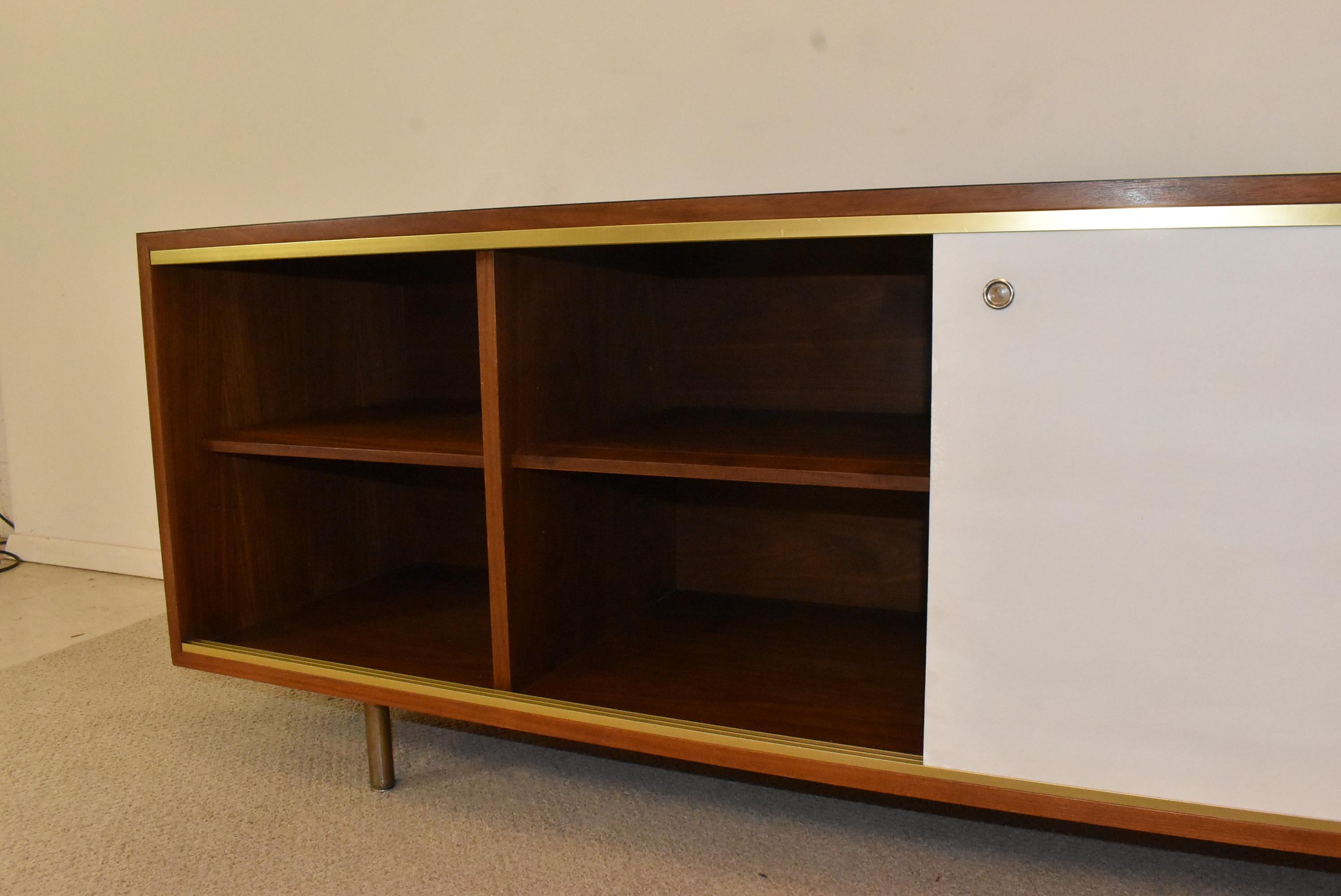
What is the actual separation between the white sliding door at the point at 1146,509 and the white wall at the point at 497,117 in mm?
719

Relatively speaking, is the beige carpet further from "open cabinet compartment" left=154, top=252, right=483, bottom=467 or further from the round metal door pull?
the round metal door pull

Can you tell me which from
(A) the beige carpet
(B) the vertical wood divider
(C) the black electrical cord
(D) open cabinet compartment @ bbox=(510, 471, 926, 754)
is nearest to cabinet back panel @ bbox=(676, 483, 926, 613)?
(D) open cabinet compartment @ bbox=(510, 471, 926, 754)

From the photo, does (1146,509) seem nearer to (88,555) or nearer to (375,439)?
(375,439)

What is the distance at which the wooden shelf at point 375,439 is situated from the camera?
97 cm

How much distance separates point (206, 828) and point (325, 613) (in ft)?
0.94

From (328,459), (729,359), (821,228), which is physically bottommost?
(328,459)

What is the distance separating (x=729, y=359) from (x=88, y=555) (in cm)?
164

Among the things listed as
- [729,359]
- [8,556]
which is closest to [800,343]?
[729,359]

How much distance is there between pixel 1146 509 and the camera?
701 millimetres

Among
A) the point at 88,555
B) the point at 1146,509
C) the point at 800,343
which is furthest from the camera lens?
the point at 88,555

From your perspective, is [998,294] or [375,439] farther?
[375,439]

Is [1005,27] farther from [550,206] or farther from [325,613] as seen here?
[325,613]

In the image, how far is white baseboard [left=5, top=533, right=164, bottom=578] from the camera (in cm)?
205

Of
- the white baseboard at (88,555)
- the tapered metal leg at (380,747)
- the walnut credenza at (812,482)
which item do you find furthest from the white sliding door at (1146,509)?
the white baseboard at (88,555)
